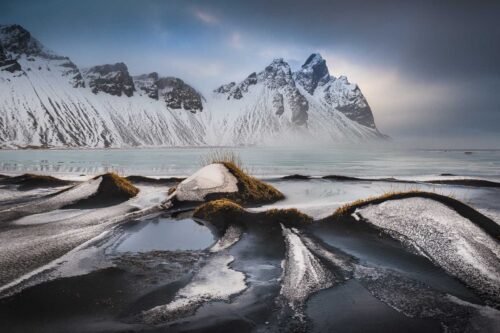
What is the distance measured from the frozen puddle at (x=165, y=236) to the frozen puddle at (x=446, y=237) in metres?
4.20

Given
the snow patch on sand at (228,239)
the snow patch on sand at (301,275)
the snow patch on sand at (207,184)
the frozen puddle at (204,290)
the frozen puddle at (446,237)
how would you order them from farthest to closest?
the snow patch on sand at (207,184), the snow patch on sand at (228,239), the frozen puddle at (446,237), the snow patch on sand at (301,275), the frozen puddle at (204,290)

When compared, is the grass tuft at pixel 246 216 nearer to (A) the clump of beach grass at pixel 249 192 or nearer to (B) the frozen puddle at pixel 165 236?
(B) the frozen puddle at pixel 165 236

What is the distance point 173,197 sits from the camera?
13.0 metres

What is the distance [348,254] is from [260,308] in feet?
9.98

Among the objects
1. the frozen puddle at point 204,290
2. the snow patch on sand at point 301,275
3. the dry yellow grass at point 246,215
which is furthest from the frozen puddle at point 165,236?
the snow patch on sand at point 301,275

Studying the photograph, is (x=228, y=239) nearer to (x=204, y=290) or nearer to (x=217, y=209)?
(x=217, y=209)

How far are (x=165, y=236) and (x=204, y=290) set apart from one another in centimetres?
367

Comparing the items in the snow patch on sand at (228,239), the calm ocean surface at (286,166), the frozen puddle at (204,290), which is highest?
the frozen puddle at (204,290)

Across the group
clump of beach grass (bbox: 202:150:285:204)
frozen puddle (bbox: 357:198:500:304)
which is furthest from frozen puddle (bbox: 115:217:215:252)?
frozen puddle (bbox: 357:198:500:304)

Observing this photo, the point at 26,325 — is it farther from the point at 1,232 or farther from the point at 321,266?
the point at 1,232

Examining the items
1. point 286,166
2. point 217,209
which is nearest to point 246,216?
point 217,209

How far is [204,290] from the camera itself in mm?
5316

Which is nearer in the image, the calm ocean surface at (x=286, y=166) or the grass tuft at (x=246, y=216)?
the grass tuft at (x=246, y=216)

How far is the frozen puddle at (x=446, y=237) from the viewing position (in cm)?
592
